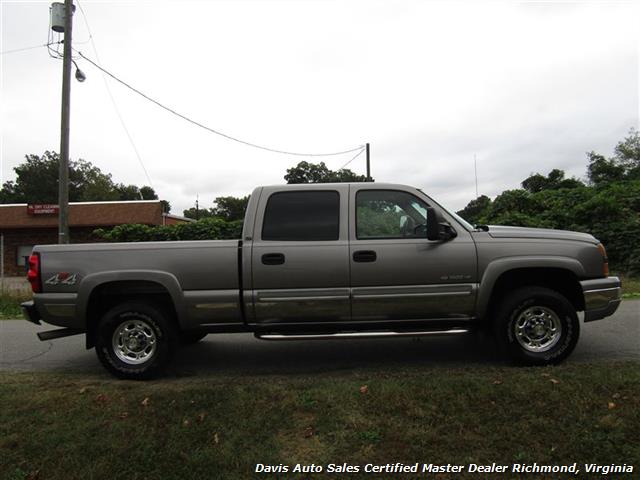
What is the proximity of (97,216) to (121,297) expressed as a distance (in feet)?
77.0

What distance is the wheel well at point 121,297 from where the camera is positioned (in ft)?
15.8

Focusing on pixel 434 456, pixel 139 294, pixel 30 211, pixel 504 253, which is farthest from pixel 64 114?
pixel 30 211

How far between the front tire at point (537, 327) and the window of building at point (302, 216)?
1891mm

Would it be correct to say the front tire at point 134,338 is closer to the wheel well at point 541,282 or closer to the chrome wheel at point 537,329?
the wheel well at point 541,282

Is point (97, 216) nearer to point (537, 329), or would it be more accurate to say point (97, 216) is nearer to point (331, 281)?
point (331, 281)

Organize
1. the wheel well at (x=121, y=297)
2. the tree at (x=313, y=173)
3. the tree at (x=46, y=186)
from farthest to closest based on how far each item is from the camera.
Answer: the tree at (x=46, y=186), the tree at (x=313, y=173), the wheel well at (x=121, y=297)

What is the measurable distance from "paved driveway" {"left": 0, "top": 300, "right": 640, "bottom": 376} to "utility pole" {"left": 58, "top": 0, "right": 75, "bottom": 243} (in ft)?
15.7

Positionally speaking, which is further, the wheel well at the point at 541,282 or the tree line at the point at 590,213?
the tree line at the point at 590,213

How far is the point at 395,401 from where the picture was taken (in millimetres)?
3781

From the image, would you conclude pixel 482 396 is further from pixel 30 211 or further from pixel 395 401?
pixel 30 211

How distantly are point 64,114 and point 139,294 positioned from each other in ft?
26.9

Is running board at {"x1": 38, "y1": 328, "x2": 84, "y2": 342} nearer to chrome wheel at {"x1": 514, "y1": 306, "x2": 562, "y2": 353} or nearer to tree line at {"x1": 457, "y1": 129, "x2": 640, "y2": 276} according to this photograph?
chrome wheel at {"x1": 514, "y1": 306, "x2": 562, "y2": 353}

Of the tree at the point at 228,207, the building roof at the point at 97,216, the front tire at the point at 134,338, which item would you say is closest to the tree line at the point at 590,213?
the front tire at the point at 134,338

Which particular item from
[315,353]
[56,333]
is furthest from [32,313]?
[315,353]
